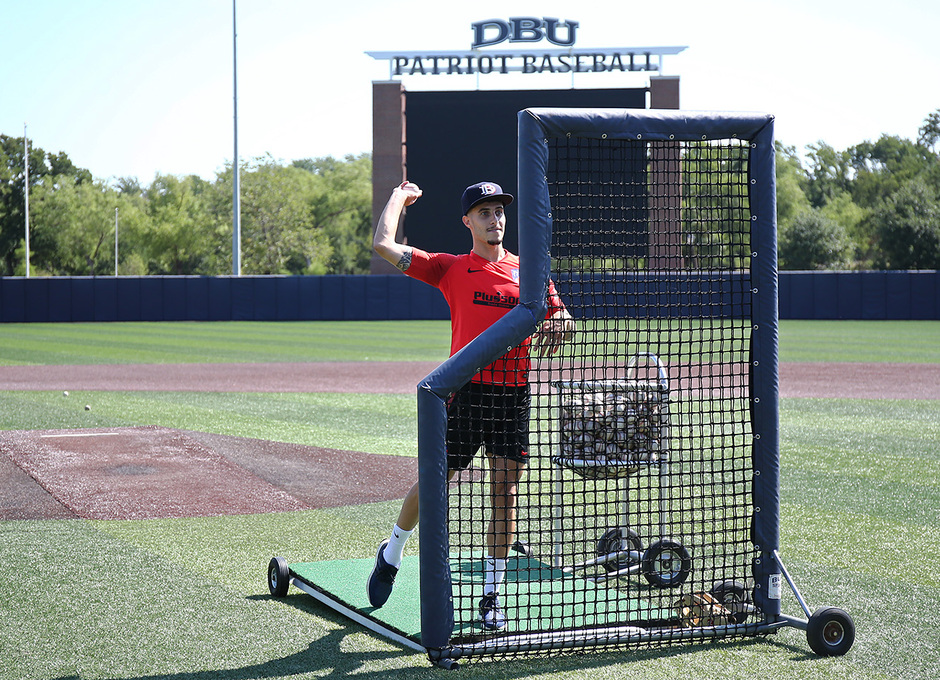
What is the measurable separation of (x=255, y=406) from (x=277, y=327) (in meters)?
20.9

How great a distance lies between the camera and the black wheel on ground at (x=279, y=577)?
4965 millimetres

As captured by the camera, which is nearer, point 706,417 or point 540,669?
point 540,669

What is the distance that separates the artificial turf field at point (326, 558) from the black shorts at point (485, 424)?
2.94 ft

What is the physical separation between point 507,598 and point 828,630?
142cm

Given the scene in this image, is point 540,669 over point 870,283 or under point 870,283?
under

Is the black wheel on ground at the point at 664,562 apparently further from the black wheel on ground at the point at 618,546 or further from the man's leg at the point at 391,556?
the man's leg at the point at 391,556

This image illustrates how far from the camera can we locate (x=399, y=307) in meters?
37.5

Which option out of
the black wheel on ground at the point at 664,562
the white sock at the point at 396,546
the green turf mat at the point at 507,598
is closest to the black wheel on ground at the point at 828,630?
the green turf mat at the point at 507,598

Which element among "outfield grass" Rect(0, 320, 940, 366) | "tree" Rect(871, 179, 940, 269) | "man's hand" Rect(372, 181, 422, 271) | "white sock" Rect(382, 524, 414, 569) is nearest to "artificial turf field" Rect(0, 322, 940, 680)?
"white sock" Rect(382, 524, 414, 569)

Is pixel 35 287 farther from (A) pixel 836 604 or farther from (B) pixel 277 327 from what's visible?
(A) pixel 836 604

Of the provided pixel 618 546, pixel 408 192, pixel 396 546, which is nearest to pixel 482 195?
pixel 408 192

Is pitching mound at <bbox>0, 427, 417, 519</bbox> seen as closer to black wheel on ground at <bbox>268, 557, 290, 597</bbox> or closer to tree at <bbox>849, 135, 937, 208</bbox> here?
black wheel on ground at <bbox>268, 557, 290, 597</bbox>

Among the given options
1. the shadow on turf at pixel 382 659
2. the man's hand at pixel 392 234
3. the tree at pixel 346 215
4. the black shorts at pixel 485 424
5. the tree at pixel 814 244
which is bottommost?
the shadow on turf at pixel 382 659

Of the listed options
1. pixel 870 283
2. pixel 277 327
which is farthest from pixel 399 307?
pixel 870 283
